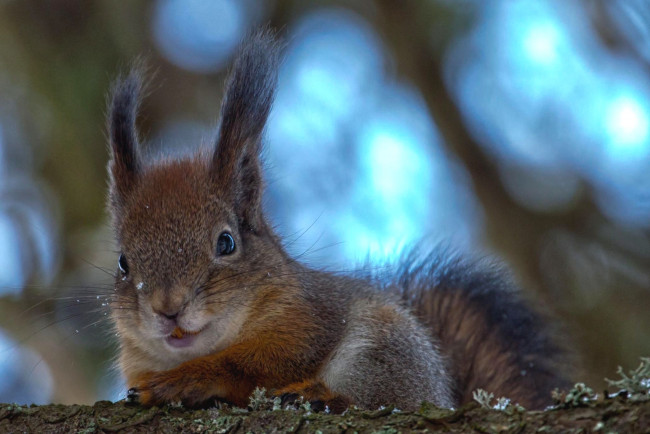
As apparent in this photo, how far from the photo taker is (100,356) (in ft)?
15.0

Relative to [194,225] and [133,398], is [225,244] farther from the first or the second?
[133,398]

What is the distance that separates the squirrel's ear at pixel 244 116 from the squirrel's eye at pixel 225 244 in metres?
0.18

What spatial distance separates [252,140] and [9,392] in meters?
2.32

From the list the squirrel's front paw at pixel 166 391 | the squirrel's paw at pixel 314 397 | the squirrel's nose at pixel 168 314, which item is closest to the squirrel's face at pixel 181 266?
the squirrel's nose at pixel 168 314

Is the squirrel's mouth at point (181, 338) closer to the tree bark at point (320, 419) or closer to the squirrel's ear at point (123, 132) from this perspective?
the tree bark at point (320, 419)

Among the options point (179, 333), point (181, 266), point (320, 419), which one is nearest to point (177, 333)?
point (179, 333)

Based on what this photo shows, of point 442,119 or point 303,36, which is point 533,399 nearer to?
point 442,119

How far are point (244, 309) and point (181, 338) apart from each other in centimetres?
27

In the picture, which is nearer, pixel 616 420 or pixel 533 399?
pixel 616 420

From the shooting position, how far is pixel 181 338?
2592 mm

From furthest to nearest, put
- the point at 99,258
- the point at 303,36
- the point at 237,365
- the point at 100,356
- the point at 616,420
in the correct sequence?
the point at 303,36 → the point at 100,356 → the point at 99,258 → the point at 237,365 → the point at 616,420

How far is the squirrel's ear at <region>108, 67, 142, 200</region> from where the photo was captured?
306 centimetres

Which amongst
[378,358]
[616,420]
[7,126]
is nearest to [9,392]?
Answer: [7,126]

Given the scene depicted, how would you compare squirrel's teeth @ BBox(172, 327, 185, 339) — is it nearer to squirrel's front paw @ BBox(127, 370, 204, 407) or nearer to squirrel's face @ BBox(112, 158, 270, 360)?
squirrel's face @ BBox(112, 158, 270, 360)
